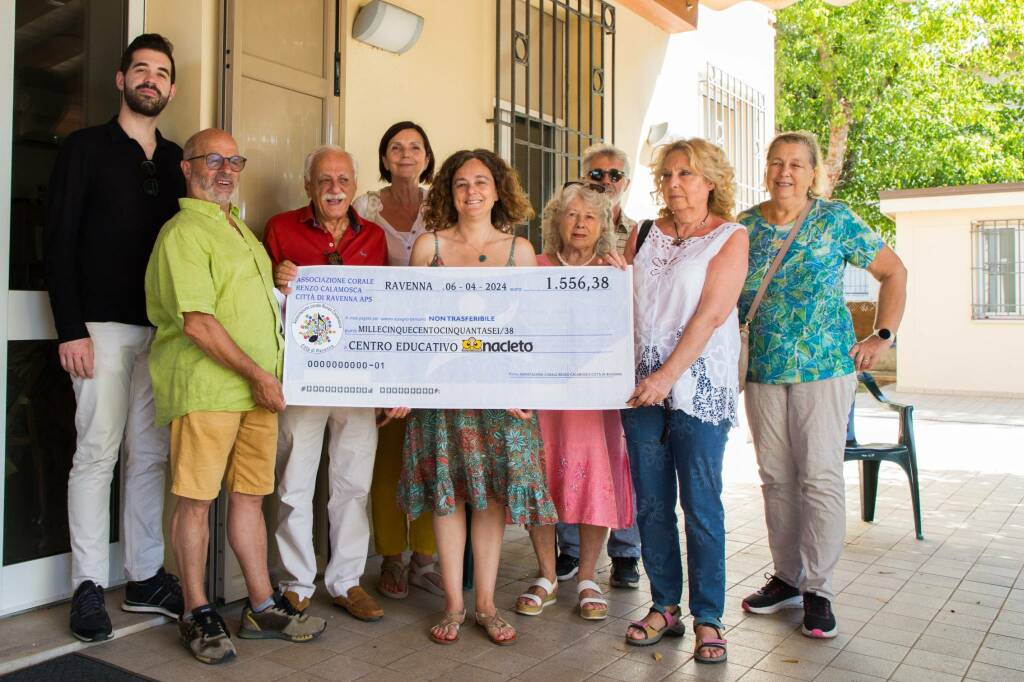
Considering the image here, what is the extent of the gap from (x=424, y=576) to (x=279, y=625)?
799 mm

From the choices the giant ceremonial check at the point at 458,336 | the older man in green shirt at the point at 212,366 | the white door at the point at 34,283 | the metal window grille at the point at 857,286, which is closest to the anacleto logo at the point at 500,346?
the giant ceremonial check at the point at 458,336

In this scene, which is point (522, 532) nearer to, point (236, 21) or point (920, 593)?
point (920, 593)

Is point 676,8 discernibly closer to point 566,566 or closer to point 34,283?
point 566,566

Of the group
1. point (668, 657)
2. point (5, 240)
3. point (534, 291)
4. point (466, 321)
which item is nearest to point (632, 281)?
point (534, 291)

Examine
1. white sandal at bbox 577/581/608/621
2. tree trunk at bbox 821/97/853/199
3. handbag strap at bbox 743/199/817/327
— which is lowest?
white sandal at bbox 577/581/608/621

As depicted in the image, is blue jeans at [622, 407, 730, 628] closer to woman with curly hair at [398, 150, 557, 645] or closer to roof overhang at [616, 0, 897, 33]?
woman with curly hair at [398, 150, 557, 645]

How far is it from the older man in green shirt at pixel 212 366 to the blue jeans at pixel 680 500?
1272 millimetres

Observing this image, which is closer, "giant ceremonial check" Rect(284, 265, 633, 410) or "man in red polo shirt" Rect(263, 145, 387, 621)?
"giant ceremonial check" Rect(284, 265, 633, 410)

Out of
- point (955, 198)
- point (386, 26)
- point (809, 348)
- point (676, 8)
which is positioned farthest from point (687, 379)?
point (955, 198)

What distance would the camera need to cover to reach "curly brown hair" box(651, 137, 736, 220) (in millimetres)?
3072

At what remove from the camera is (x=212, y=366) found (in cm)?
297

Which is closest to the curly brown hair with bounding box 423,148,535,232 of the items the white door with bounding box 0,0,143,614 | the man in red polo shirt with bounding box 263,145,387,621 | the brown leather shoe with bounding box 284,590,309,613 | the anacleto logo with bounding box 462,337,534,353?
the man in red polo shirt with bounding box 263,145,387,621

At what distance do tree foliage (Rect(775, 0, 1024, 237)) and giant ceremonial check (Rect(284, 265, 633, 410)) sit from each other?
15929mm

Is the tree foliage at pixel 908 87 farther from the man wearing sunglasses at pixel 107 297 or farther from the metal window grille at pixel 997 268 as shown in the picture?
the man wearing sunglasses at pixel 107 297
